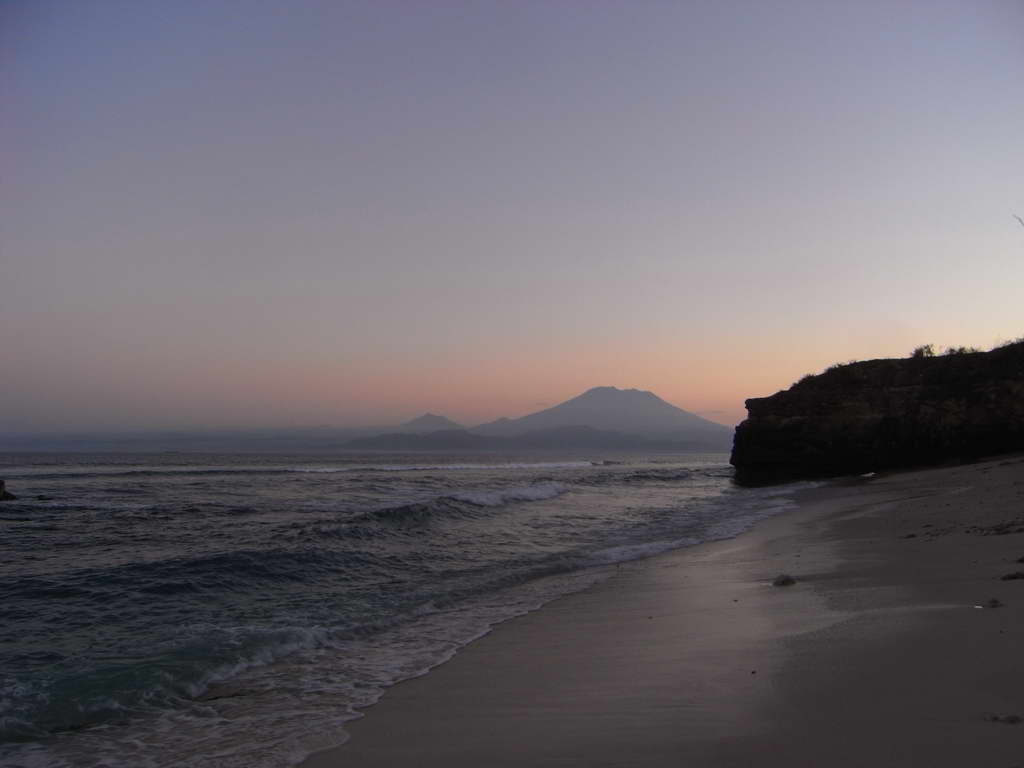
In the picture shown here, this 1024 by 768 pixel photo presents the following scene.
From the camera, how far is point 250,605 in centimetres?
858

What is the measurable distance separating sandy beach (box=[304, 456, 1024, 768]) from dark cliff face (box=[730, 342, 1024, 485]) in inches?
896

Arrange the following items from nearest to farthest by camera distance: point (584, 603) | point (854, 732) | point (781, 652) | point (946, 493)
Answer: point (854, 732), point (781, 652), point (584, 603), point (946, 493)

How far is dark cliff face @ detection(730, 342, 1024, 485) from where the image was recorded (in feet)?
88.4

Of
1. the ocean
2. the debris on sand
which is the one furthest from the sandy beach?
the ocean

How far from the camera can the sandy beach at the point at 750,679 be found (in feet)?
10.1

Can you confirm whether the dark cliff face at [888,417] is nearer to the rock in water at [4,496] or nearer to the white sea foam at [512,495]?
the white sea foam at [512,495]

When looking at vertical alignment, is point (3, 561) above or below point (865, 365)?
below

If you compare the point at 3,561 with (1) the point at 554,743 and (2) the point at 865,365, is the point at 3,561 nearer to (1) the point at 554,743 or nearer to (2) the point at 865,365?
(1) the point at 554,743

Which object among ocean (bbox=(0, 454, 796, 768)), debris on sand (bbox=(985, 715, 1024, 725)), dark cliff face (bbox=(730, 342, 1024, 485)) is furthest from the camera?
dark cliff face (bbox=(730, 342, 1024, 485))

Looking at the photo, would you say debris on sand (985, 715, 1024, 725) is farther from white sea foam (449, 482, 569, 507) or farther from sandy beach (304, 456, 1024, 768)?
white sea foam (449, 482, 569, 507)

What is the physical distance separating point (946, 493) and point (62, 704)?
17.1m

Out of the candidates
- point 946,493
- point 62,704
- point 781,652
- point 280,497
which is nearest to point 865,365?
point 946,493

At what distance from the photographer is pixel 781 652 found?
182 inches

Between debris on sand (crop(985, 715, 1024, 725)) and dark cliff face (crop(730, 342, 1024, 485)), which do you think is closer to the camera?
debris on sand (crop(985, 715, 1024, 725))
